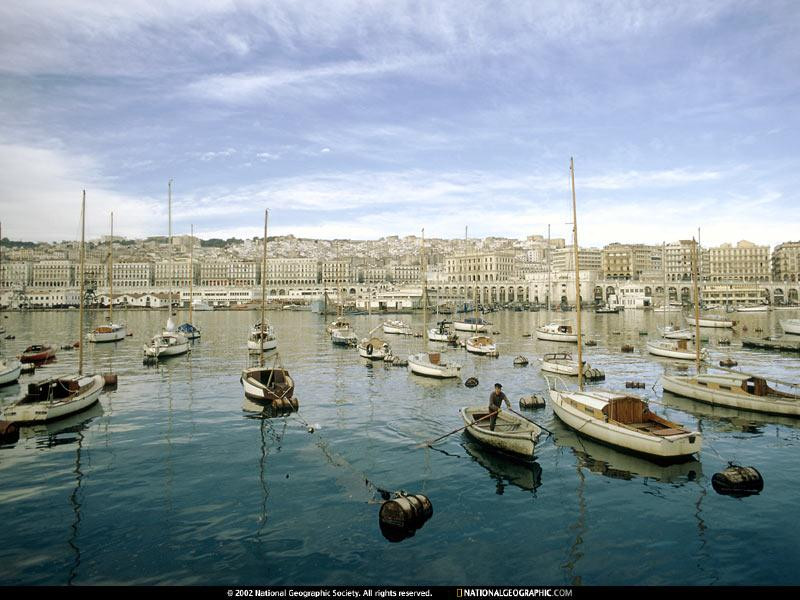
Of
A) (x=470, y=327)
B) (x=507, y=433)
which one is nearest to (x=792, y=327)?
(x=470, y=327)

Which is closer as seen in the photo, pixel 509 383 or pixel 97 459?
pixel 97 459

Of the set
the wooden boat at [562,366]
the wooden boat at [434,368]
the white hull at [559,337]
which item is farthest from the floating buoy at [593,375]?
the white hull at [559,337]

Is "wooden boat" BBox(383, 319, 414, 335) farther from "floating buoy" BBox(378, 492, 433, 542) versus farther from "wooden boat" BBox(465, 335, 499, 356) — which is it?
"floating buoy" BBox(378, 492, 433, 542)

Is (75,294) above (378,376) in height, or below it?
above

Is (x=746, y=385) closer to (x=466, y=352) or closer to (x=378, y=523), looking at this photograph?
(x=378, y=523)

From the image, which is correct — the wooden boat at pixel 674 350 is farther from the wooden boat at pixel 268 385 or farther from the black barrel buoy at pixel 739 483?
the wooden boat at pixel 268 385

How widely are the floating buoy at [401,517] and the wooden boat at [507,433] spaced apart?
4994 millimetres

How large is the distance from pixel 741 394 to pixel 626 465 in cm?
1118

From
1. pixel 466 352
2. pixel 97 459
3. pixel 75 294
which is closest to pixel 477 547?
pixel 97 459

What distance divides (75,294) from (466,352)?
16207cm

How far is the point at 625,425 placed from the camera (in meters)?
17.3

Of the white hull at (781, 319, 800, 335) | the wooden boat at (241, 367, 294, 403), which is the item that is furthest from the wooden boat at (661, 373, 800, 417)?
the white hull at (781, 319, 800, 335)

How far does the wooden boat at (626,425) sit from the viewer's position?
16.1m

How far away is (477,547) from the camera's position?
10992 mm
